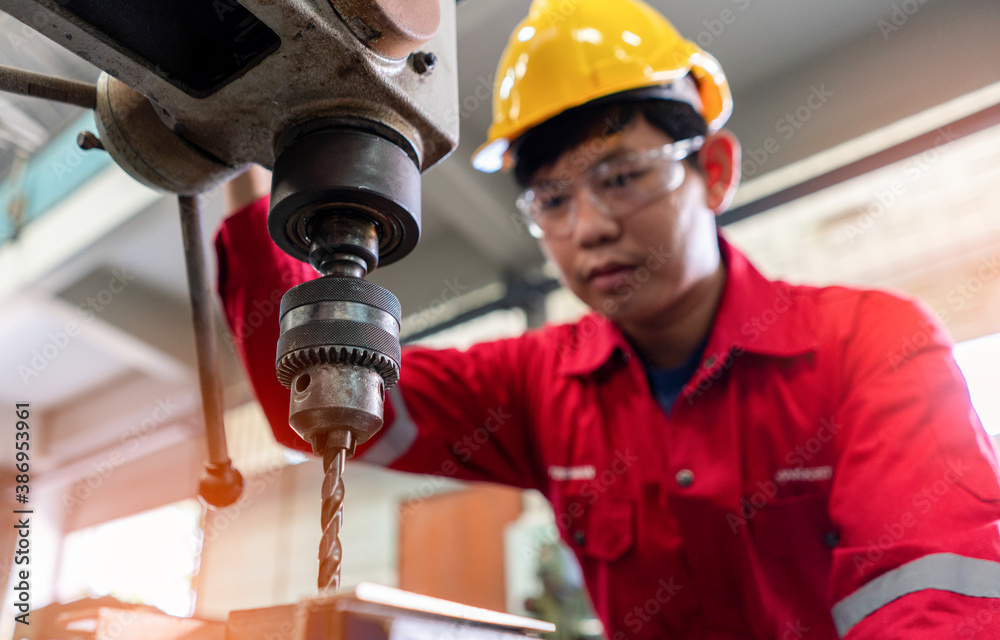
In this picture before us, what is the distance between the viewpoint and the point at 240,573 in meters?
4.95

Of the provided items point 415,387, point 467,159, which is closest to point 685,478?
point 415,387

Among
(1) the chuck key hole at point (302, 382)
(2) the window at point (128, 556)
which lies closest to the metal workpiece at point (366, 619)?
(1) the chuck key hole at point (302, 382)

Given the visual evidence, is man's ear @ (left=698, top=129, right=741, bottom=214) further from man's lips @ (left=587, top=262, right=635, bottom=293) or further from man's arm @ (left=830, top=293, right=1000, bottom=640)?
man's arm @ (left=830, top=293, right=1000, bottom=640)

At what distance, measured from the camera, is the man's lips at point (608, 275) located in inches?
43.6

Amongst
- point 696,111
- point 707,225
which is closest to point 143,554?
point 707,225

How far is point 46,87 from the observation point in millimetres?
488

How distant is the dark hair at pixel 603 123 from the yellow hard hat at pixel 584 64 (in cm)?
3

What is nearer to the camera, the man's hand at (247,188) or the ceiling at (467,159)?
the man's hand at (247,188)

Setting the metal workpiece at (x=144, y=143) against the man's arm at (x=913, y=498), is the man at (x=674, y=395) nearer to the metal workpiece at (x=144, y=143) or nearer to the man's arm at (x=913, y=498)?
the man's arm at (x=913, y=498)

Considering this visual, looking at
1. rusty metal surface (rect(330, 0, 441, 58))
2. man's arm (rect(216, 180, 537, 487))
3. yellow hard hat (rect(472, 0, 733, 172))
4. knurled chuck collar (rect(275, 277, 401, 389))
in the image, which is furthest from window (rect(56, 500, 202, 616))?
yellow hard hat (rect(472, 0, 733, 172))

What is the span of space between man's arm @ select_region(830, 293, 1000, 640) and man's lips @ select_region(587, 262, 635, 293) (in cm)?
37

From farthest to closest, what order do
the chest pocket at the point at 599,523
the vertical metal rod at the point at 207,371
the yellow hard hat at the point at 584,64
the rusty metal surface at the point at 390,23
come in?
the yellow hard hat at the point at 584,64, the chest pocket at the point at 599,523, the vertical metal rod at the point at 207,371, the rusty metal surface at the point at 390,23

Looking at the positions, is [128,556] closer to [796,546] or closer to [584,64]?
[796,546]

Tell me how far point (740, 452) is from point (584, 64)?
736 mm
